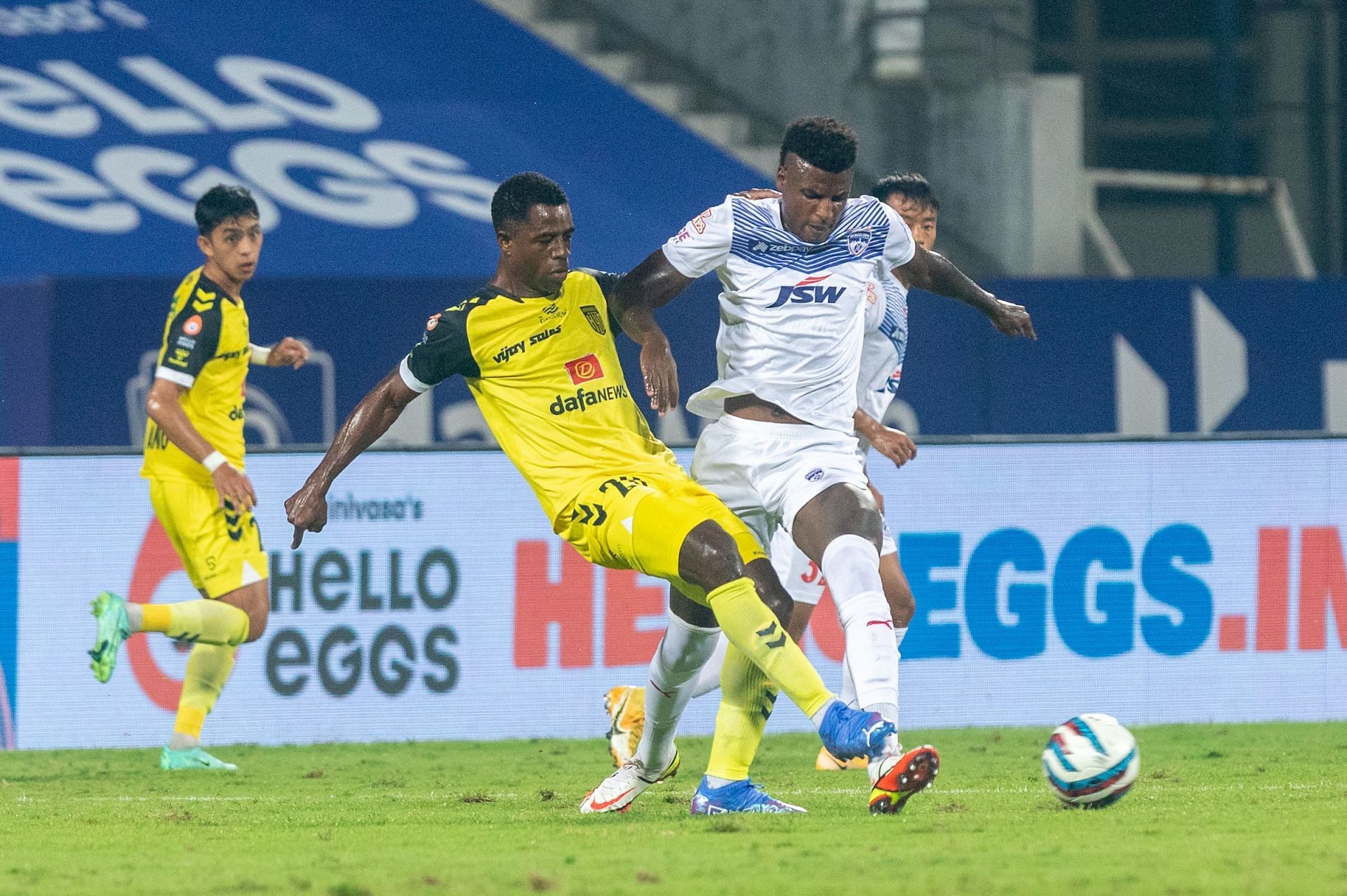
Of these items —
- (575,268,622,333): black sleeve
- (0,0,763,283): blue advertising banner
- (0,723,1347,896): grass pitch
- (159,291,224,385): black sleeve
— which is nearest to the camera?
(0,723,1347,896): grass pitch

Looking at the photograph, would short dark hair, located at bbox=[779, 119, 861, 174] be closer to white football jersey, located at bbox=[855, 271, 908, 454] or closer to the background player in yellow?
white football jersey, located at bbox=[855, 271, 908, 454]

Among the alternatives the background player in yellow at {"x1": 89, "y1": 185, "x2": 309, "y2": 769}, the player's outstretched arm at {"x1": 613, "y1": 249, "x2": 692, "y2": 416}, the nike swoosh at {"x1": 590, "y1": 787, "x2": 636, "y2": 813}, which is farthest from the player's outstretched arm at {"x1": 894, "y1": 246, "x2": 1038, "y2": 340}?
the background player in yellow at {"x1": 89, "y1": 185, "x2": 309, "y2": 769}

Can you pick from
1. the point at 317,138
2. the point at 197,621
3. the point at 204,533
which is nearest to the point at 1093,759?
the point at 197,621

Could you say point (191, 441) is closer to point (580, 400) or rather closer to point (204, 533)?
point (204, 533)

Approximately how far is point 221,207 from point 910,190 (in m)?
2.90

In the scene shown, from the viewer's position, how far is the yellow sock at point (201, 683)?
8.31 metres

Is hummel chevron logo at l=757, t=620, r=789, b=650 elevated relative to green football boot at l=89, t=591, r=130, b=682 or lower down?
elevated

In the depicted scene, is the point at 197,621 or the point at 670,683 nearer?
the point at 670,683

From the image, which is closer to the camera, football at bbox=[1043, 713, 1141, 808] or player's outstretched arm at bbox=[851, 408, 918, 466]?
football at bbox=[1043, 713, 1141, 808]

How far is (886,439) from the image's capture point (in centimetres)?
716

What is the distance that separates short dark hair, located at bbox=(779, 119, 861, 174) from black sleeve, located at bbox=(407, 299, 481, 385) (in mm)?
1124

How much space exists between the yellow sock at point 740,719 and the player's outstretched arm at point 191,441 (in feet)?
7.91

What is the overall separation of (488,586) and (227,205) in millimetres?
2159

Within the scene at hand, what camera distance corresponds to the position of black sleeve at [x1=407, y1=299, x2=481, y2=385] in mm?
6047
